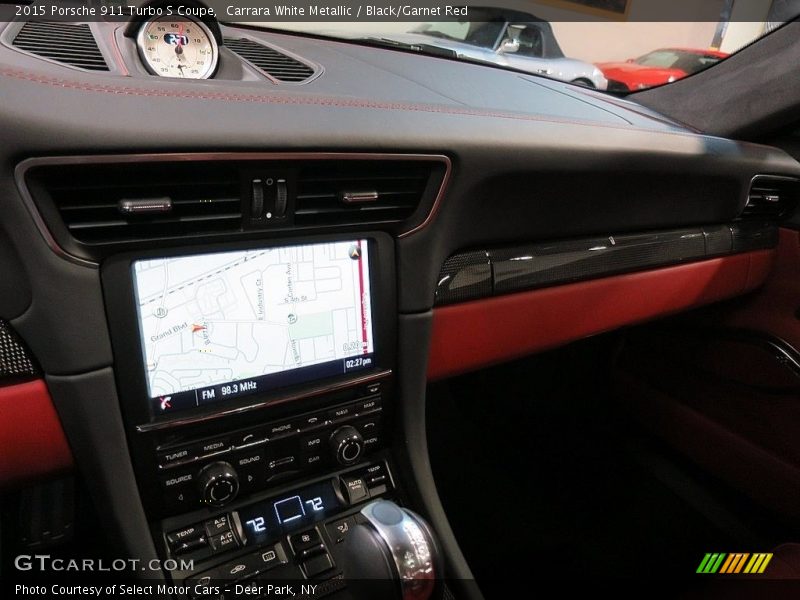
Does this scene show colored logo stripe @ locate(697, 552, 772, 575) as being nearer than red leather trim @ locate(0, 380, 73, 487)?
No

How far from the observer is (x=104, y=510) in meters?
0.92

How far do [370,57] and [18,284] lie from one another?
101 cm

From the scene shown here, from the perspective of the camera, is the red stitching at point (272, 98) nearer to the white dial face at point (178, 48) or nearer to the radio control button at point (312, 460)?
the white dial face at point (178, 48)

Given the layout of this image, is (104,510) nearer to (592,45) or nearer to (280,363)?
(280,363)


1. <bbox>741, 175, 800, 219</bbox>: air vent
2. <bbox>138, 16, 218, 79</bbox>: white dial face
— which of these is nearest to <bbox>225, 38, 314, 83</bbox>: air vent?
<bbox>138, 16, 218, 79</bbox>: white dial face

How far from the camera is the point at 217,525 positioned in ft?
3.17

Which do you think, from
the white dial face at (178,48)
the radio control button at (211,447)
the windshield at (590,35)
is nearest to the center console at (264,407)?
the radio control button at (211,447)

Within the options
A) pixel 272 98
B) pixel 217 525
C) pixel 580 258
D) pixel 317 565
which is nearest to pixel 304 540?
pixel 317 565

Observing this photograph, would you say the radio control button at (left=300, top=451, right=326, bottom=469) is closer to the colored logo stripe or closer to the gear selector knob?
the gear selector knob

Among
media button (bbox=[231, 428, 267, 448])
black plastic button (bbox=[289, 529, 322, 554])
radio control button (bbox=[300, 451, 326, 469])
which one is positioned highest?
media button (bbox=[231, 428, 267, 448])

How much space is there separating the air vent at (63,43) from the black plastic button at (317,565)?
84 centimetres

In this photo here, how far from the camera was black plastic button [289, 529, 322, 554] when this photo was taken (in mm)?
1007

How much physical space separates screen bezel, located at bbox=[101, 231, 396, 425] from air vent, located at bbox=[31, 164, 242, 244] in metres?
0.04

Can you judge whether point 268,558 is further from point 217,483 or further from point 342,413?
point 342,413
